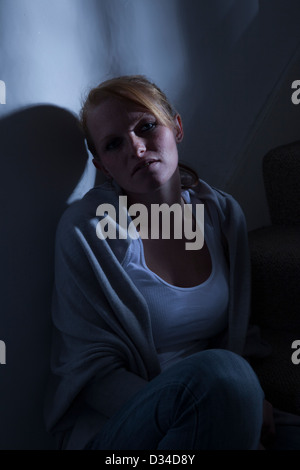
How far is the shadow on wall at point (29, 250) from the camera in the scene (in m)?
0.91

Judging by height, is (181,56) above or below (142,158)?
above

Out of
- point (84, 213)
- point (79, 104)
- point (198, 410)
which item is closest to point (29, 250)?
point (84, 213)

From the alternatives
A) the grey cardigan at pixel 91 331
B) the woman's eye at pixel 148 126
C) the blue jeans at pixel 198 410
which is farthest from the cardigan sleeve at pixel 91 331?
the woman's eye at pixel 148 126

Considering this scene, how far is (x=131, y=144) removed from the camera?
98cm

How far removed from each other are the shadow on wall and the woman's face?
0.09m

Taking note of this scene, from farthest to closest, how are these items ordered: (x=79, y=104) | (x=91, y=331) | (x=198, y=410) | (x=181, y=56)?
(x=181, y=56)
(x=79, y=104)
(x=91, y=331)
(x=198, y=410)

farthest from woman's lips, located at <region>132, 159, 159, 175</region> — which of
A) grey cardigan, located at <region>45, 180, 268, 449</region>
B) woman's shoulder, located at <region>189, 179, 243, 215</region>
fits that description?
woman's shoulder, located at <region>189, 179, 243, 215</region>

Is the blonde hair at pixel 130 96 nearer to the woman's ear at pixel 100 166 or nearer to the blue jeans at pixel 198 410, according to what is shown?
the woman's ear at pixel 100 166

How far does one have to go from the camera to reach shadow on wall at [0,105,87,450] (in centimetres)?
91

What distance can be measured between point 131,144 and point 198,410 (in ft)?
1.73

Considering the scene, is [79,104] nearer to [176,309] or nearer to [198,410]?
[176,309]

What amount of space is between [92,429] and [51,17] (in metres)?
0.82
